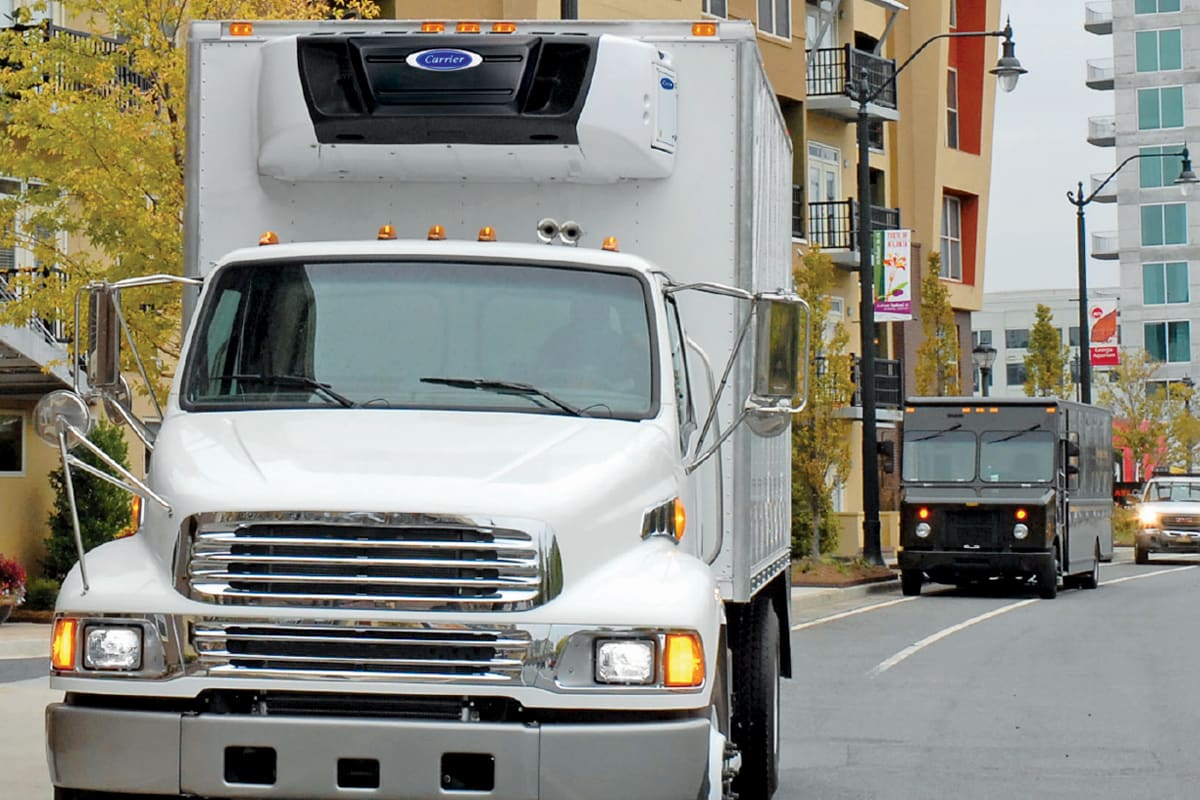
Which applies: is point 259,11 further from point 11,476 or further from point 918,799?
point 918,799

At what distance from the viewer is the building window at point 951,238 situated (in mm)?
55781

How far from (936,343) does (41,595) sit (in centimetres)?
2530

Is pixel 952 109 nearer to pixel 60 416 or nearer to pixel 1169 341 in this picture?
pixel 60 416

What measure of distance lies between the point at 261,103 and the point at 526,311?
Result: 6.59ft

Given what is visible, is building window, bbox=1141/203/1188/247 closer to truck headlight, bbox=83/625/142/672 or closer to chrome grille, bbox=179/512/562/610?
chrome grille, bbox=179/512/562/610

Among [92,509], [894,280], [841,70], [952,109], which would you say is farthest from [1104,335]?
[92,509]

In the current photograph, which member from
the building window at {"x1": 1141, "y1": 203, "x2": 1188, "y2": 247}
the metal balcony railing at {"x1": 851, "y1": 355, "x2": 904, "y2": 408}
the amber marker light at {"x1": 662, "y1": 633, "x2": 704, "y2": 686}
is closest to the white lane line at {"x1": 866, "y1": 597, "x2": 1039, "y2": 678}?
the amber marker light at {"x1": 662, "y1": 633, "x2": 704, "y2": 686}

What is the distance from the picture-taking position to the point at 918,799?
10.9 meters

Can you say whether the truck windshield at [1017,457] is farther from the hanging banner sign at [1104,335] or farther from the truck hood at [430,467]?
the hanging banner sign at [1104,335]

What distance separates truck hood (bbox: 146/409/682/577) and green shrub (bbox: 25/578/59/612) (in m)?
18.0

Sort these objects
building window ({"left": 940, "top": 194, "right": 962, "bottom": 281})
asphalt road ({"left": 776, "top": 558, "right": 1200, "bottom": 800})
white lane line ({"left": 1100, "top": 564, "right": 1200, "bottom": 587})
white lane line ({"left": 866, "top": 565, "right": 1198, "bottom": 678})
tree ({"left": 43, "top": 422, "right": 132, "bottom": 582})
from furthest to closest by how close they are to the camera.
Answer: building window ({"left": 940, "top": 194, "right": 962, "bottom": 281}) < white lane line ({"left": 1100, "top": 564, "right": 1200, "bottom": 587}) < tree ({"left": 43, "top": 422, "right": 132, "bottom": 582}) < white lane line ({"left": 866, "top": 565, "right": 1198, "bottom": 678}) < asphalt road ({"left": 776, "top": 558, "right": 1200, "bottom": 800})

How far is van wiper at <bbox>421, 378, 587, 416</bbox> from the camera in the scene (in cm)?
779

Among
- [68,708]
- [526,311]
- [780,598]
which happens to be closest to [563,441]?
→ [526,311]

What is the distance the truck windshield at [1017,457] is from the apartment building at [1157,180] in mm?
76266
